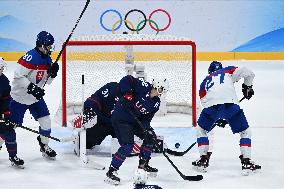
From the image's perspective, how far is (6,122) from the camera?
13.8 feet

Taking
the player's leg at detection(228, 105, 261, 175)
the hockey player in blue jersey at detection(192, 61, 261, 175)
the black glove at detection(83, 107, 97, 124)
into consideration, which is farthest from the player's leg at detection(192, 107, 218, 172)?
the black glove at detection(83, 107, 97, 124)

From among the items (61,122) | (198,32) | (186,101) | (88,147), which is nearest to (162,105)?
(186,101)

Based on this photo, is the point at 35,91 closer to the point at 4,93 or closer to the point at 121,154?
the point at 4,93

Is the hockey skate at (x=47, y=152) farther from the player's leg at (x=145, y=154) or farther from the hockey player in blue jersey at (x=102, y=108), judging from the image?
the player's leg at (x=145, y=154)

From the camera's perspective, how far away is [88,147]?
A: 473cm

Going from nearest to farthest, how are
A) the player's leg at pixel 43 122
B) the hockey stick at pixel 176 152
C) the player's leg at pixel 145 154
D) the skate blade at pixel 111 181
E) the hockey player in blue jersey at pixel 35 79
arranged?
the skate blade at pixel 111 181, the player's leg at pixel 145 154, the hockey player in blue jersey at pixel 35 79, the player's leg at pixel 43 122, the hockey stick at pixel 176 152

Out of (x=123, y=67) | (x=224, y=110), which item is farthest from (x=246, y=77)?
(x=123, y=67)

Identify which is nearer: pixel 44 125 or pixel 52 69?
pixel 52 69

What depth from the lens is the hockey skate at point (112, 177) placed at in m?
3.85

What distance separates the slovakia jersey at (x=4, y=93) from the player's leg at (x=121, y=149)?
85 centimetres

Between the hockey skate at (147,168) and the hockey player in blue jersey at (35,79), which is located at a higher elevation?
the hockey player in blue jersey at (35,79)

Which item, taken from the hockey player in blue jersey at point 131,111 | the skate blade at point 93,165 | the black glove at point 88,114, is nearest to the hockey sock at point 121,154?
the hockey player in blue jersey at point 131,111

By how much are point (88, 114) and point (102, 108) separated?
248mm

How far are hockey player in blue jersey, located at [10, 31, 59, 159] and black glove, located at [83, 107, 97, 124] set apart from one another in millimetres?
323
